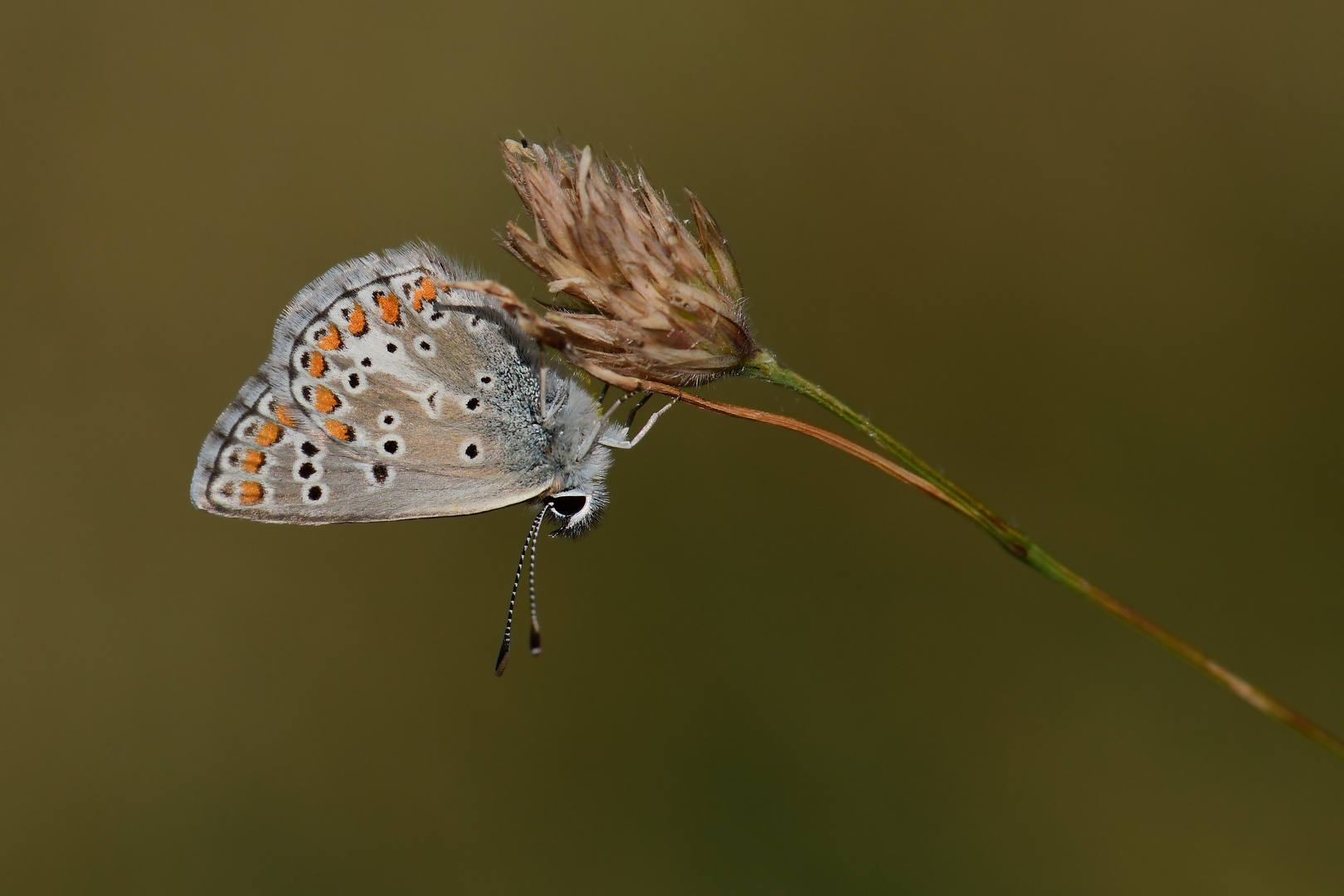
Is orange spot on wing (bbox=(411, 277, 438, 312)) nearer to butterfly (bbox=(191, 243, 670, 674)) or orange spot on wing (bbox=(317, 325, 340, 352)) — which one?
butterfly (bbox=(191, 243, 670, 674))

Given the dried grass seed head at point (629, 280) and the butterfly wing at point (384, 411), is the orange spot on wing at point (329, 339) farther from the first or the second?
the dried grass seed head at point (629, 280)

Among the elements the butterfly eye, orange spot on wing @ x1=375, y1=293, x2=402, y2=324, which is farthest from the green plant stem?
orange spot on wing @ x1=375, y1=293, x2=402, y2=324

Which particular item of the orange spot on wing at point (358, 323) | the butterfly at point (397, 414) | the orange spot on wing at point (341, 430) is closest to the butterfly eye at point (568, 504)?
the butterfly at point (397, 414)

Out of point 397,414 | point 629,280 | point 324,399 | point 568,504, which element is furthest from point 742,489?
point 629,280

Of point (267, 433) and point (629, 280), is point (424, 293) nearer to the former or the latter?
point (267, 433)

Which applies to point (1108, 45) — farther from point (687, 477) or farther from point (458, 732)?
point (458, 732)

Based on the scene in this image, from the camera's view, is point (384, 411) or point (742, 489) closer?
point (384, 411)
